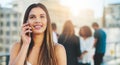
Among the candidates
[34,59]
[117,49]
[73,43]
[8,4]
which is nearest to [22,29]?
[34,59]

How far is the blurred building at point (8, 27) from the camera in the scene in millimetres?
1810

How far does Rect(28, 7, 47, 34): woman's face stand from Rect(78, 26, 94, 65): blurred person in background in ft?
1.49

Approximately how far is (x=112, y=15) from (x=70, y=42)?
1.09 feet

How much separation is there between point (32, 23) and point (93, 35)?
593 mm

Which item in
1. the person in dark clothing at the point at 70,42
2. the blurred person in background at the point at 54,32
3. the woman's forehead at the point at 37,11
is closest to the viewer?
the woman's forehead at the point at 37,11

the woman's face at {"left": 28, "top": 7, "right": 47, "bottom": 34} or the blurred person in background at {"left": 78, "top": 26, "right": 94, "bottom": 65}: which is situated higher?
the woman's face at {"left": 28, "top": 7, "right": 47, "bottom": 34}

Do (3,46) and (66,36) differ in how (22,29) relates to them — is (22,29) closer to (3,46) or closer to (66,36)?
(3,46)

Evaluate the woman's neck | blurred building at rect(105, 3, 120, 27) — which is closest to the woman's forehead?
the woman's neck

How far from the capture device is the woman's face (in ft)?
5.31

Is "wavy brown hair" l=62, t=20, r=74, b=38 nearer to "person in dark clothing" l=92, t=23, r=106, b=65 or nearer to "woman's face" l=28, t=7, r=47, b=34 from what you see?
"person in dark clothing" l=92, t=23, r=106, b=65

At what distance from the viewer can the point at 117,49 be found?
216cm

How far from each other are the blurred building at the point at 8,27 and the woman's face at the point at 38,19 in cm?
17

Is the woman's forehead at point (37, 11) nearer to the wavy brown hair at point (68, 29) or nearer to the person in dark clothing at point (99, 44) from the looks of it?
the wavy brown hair at point (68, 29)

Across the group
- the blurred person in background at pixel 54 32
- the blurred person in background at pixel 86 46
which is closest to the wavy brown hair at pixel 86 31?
the blurred person in background at pixel 86 46
